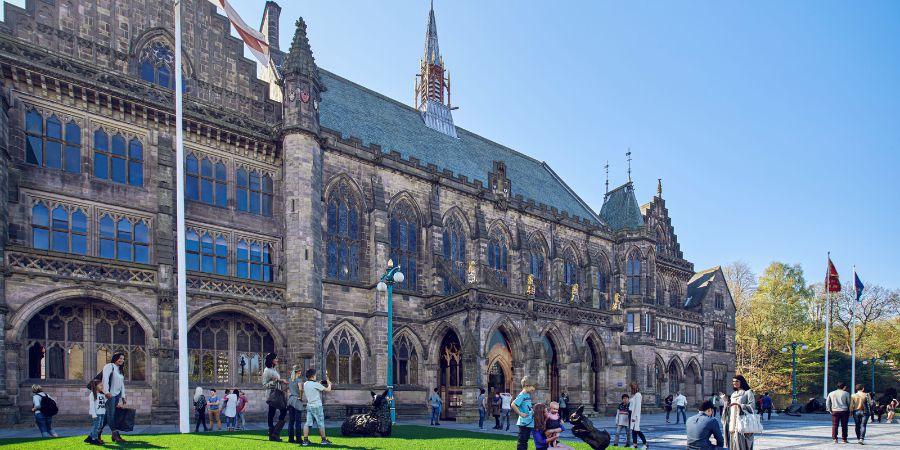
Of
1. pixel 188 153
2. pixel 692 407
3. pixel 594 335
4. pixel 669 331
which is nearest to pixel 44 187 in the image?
pixel 188 153

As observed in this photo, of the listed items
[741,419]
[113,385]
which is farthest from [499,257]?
[113,385]

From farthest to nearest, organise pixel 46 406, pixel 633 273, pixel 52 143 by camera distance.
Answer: pixel 633 273 → pixel 52 143 → pixel 46 406

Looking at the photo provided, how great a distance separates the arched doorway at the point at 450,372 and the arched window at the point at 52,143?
720 inches

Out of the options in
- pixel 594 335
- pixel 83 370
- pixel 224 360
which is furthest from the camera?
pixel 594 335

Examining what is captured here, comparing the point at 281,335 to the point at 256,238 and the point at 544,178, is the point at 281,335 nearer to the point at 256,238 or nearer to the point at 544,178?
the point at 256,238

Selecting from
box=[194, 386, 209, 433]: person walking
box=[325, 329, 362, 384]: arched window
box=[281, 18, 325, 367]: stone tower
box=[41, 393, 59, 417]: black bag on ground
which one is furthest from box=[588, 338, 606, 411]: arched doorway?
box=[41, 393, 59, 417]: black bag on ground

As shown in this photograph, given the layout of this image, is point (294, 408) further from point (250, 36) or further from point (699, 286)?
point (699, 286)

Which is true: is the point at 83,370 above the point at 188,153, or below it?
below

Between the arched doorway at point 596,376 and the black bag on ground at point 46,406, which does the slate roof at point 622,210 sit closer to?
the arched doorway at point 596,376

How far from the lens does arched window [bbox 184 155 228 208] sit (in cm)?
2814

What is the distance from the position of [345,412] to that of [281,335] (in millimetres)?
4433

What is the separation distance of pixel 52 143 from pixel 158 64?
18.4ft

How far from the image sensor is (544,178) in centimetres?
5362

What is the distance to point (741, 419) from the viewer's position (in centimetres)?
1328
